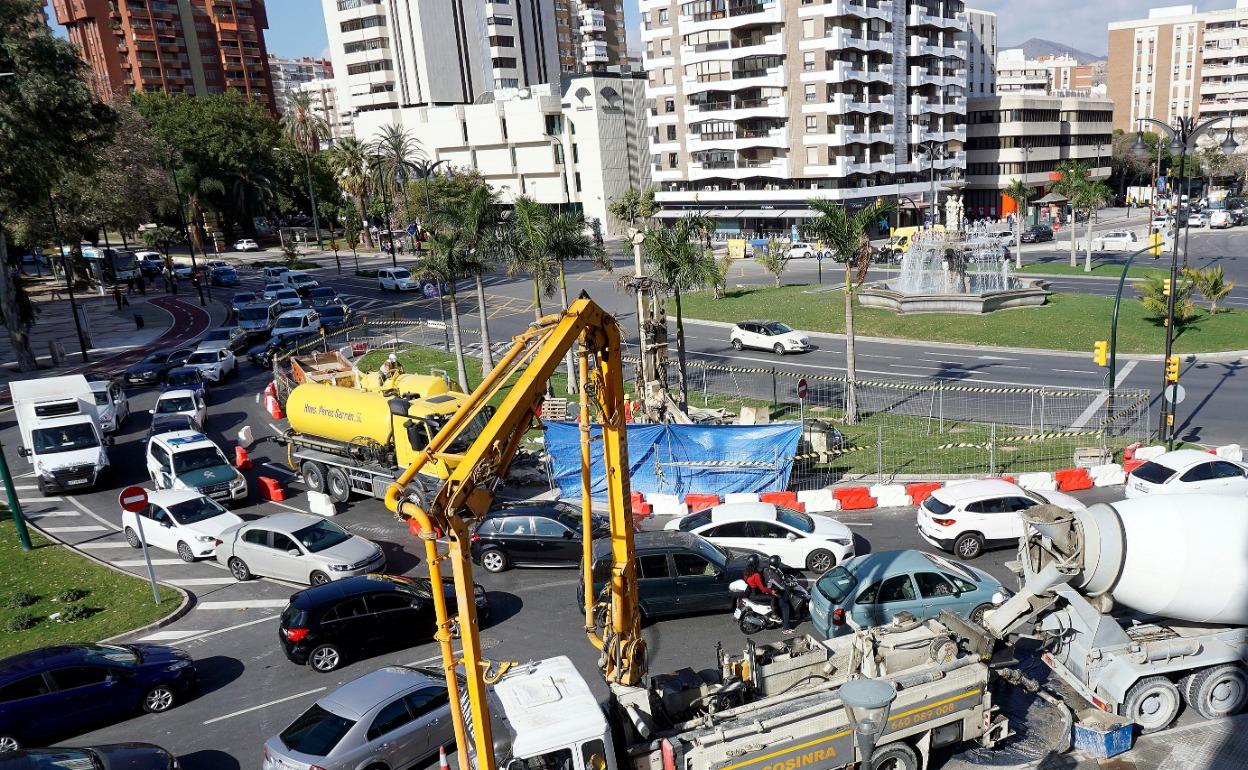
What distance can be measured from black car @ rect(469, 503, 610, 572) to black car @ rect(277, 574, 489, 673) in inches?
117

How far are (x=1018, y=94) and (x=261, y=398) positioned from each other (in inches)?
3540

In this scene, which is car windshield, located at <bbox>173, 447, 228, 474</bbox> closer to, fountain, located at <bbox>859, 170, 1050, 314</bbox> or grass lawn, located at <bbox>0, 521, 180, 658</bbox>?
grass lawn, located at <bbox>0, 521, 180, 658</bbox>

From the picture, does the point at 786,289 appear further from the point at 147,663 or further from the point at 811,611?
the point at 147,663

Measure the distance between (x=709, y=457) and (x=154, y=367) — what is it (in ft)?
98.2

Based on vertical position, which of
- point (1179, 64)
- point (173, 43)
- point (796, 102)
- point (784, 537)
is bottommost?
point (784, 537)

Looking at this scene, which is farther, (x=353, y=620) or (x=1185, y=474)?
(x=1185, y=474)

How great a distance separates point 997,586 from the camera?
14.8m

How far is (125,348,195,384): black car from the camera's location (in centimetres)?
3906

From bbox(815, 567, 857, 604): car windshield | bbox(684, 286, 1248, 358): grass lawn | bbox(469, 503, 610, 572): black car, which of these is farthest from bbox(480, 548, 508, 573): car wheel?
bbox(684, 286, 1248, 358): grass lawn

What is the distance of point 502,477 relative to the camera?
34.0 feet

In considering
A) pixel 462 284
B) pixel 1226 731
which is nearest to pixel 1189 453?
pixel 1226 731

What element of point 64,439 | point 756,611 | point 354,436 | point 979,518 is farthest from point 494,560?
point 64,439

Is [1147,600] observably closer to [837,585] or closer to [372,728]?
[837,585]

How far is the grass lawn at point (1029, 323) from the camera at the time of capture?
37000 mm
